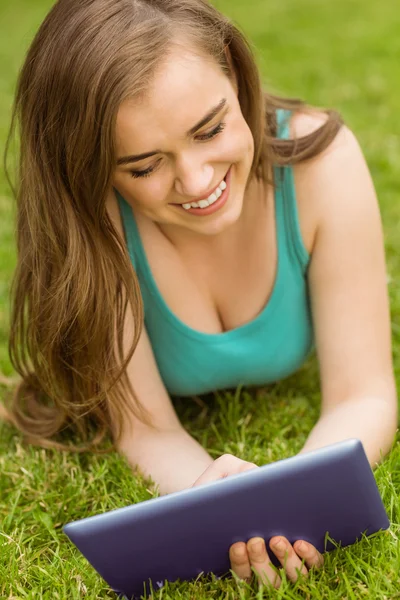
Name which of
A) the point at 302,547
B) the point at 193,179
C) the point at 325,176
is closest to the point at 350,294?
the point at 325,176

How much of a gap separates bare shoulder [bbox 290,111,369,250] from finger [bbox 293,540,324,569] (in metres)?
0.86

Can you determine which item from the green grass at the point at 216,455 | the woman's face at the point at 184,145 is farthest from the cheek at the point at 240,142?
the green grass at the point at 216,455

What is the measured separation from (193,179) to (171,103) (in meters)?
0.18

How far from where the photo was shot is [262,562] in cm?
194

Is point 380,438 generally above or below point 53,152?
below

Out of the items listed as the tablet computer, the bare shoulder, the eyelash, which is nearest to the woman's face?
the eyelash

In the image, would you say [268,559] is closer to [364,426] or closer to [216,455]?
[364,426]

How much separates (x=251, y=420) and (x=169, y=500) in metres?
1.07

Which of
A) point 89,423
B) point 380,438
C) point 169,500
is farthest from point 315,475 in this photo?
point 89,423

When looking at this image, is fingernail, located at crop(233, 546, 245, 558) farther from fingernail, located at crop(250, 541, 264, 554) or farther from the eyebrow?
the eyebrow

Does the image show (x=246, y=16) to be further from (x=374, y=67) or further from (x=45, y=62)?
(x=45, y=62)

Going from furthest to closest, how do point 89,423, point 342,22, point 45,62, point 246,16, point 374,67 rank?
point 246,16 < point 342,22 < point 374,67 < point 89,423 < point 45,62

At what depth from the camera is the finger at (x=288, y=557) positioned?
1917 millimetres

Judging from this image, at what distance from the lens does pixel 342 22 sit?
6660mm
